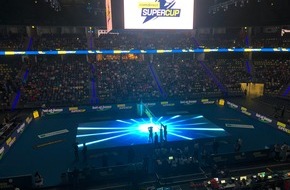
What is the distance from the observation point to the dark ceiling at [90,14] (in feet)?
114

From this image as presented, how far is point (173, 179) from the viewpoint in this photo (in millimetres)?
14727

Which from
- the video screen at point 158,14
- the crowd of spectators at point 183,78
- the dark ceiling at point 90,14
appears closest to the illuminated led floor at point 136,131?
the crowd of spectators at point 183,78

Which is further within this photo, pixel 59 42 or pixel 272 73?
pixel 272 73

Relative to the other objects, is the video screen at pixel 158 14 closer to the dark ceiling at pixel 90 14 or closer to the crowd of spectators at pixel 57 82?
the dark ceiling at pixel 90 14

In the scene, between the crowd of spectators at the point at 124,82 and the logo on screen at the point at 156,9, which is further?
the crowd of spectators at the point at 124,82

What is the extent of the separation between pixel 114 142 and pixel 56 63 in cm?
2193

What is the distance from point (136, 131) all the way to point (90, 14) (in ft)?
79.0

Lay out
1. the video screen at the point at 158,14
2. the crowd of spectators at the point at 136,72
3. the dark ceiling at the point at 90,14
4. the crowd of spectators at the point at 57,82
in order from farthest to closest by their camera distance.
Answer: the dark ceiling at the point at 90,14 < the crowd of spectators at the point at 136,72 < the crowd of spectators at the point at 57,82 < the video screen at the point at 158,14

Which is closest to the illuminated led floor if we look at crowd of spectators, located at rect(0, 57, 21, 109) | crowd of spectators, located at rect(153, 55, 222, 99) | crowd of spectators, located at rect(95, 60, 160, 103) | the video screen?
crowd of spectators, located at rect(95, 60, 160, 103)

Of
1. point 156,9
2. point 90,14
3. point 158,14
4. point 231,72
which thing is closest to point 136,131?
point 158,14

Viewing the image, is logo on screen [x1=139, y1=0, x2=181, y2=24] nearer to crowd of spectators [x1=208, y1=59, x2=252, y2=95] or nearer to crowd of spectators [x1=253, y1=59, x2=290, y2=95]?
crowd of spectators [x1=208, y1=59, x2=252, y2=95]

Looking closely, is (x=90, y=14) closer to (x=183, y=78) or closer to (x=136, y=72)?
(x=136, y=72)

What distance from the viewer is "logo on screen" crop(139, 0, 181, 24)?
501 inches

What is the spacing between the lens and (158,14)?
12914mm
